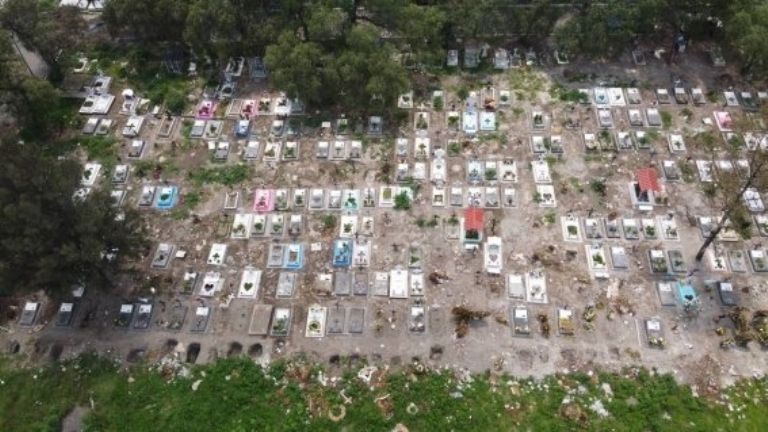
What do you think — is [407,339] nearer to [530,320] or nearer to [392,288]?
[392,288]

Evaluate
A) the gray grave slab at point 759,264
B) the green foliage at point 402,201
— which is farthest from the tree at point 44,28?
the gray grave slab at point 759,264

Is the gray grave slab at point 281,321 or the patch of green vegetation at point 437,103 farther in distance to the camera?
the patch of green vegetation at point 437,103

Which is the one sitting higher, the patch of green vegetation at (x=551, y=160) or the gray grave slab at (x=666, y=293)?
the patch of green vegetation at (x=551, y=160)

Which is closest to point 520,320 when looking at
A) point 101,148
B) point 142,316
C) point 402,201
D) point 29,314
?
point 402,201

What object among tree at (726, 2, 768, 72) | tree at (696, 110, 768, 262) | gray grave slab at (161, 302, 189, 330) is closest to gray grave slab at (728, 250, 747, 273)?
tree at (696, 110, 768, 262)

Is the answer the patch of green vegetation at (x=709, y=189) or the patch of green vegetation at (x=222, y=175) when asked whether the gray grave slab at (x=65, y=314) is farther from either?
the patch of green vegetation at (x=709, y=189)

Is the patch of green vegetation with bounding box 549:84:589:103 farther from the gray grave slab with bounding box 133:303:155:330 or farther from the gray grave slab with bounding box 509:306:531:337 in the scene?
the gray grave slab with bounding box 133:303:155:330

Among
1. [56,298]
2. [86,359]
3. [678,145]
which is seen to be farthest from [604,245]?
[56,298]

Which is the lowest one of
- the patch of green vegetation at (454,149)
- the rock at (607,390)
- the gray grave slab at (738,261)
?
the rock at (607,390)
